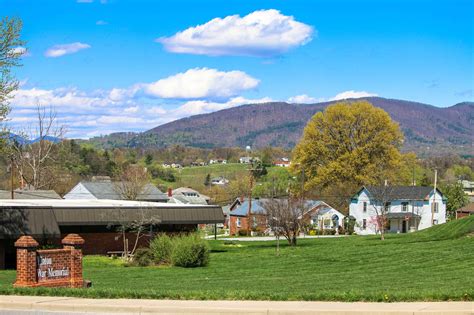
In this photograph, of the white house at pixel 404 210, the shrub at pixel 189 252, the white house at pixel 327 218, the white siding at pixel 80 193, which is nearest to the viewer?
the shrub at pixel 189 252

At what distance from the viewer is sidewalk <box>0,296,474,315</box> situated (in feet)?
47.5

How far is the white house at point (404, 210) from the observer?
271 feet

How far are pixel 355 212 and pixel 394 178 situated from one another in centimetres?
603

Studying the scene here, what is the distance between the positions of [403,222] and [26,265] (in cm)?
6850

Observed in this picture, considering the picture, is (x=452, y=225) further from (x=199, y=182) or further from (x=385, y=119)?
(x=199, y=182)

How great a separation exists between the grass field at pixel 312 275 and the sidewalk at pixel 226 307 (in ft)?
1.98

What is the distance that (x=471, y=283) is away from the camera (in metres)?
20.9

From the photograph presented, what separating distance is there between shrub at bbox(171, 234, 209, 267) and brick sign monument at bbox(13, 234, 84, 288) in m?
15.1

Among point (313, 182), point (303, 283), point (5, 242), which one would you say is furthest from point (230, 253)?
point (313, 182)

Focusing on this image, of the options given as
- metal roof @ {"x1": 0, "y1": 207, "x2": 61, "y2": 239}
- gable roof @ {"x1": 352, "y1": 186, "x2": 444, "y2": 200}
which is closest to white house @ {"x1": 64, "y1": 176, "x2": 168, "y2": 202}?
gable roof @ {"x1": 352, "y1": 186, "x2": 444, "y2": 200}

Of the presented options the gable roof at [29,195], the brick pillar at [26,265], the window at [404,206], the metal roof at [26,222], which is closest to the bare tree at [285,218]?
the metal roof at [26,222]

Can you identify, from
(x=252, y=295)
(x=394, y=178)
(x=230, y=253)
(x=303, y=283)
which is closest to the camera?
(x=252, y=295)

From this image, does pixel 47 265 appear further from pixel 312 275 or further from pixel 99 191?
pixel 99 191

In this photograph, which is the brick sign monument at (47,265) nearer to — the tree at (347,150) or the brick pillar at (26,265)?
the brick pillar at (26,265)
